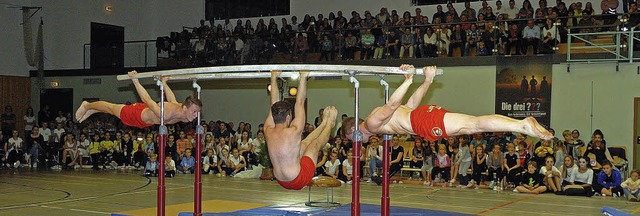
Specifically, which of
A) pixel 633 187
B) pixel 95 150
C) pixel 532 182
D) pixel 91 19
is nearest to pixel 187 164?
pixel 95 150

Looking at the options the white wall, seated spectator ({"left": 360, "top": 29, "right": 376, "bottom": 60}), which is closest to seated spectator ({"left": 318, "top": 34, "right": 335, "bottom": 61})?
seated spectator ({"left": 360, "top": 29, "right": 376, "bottom": 60})

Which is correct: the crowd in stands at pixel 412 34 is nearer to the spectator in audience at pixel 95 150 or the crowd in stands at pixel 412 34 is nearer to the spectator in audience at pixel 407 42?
the spectator in audience at pixel 407 42

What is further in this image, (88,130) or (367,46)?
(88,130)

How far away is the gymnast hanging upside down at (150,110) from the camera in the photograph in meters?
8.64

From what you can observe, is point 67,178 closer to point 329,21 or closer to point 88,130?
point 88,130

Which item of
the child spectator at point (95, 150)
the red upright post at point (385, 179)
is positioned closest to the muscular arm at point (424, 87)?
the red upright post at point (385, 179)

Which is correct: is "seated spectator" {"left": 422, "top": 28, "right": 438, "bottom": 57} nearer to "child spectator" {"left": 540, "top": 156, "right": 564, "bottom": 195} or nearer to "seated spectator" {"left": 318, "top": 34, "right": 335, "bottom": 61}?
"seated spectator" {"left": 318, "top": 34, "right": 335, "bottom": 61}

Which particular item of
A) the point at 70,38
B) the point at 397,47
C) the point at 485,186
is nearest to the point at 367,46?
the point at 397,47

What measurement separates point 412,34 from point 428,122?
1149cm

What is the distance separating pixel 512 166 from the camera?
14.5m

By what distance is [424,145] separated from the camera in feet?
52.3

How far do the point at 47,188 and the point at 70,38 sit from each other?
38.3 ft

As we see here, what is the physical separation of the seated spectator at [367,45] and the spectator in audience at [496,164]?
5108 mm

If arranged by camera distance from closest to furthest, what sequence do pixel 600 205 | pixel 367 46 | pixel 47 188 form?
pixel 600 205
pixel 47 188
pixel 367 46
